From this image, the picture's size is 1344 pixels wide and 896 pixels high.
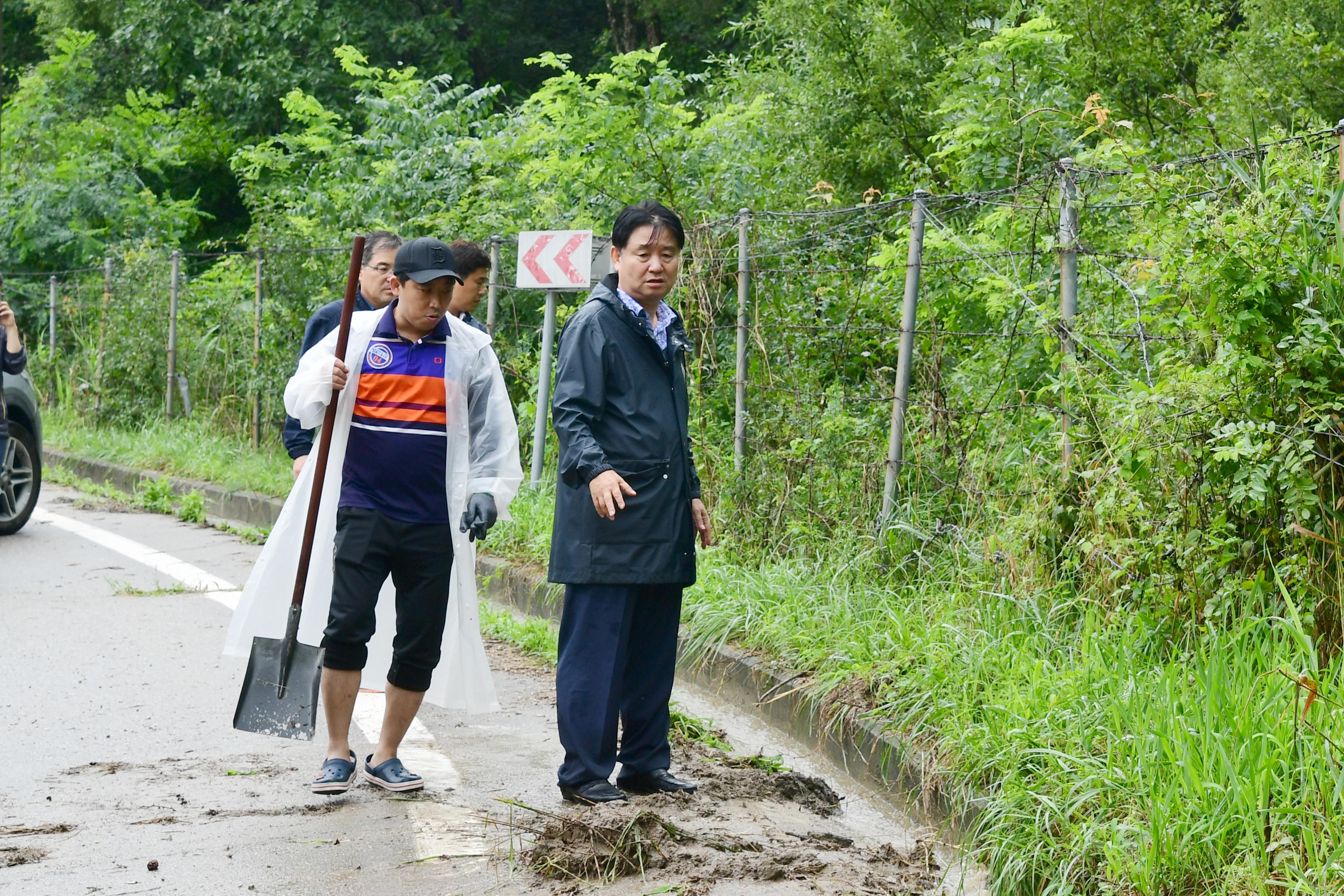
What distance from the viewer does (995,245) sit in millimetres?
6582

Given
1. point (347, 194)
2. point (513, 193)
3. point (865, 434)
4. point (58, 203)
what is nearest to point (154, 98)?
point (58, 203)

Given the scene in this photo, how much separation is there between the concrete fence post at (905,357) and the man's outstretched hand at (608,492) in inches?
101

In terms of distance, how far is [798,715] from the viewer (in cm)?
551

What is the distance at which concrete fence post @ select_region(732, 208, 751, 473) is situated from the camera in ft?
25.7

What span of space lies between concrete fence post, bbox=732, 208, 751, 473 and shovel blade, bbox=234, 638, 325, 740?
3.50 metres

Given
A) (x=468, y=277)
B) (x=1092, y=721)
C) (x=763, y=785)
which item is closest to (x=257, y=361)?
(x=468, y=277)

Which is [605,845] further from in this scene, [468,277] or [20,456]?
[20,456]

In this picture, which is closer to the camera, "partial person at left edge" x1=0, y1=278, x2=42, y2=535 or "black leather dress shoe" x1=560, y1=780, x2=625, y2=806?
"black leather dress shoe" x1=560, y1=780, x2=625, y2=806

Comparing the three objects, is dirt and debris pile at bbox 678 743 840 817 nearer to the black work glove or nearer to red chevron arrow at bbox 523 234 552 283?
the black work glove

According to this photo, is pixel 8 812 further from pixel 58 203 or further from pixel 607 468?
pixel 58 203

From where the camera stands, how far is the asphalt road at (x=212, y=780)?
3.95m

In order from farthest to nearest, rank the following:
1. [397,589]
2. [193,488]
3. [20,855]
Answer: [193,488] → [397,589] → [20,855]

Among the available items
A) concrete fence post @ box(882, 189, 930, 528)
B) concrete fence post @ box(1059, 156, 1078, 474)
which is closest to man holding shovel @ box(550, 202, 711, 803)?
concrete fence post @ box(1059, 156, 1078, 474)

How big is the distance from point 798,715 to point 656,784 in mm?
984
